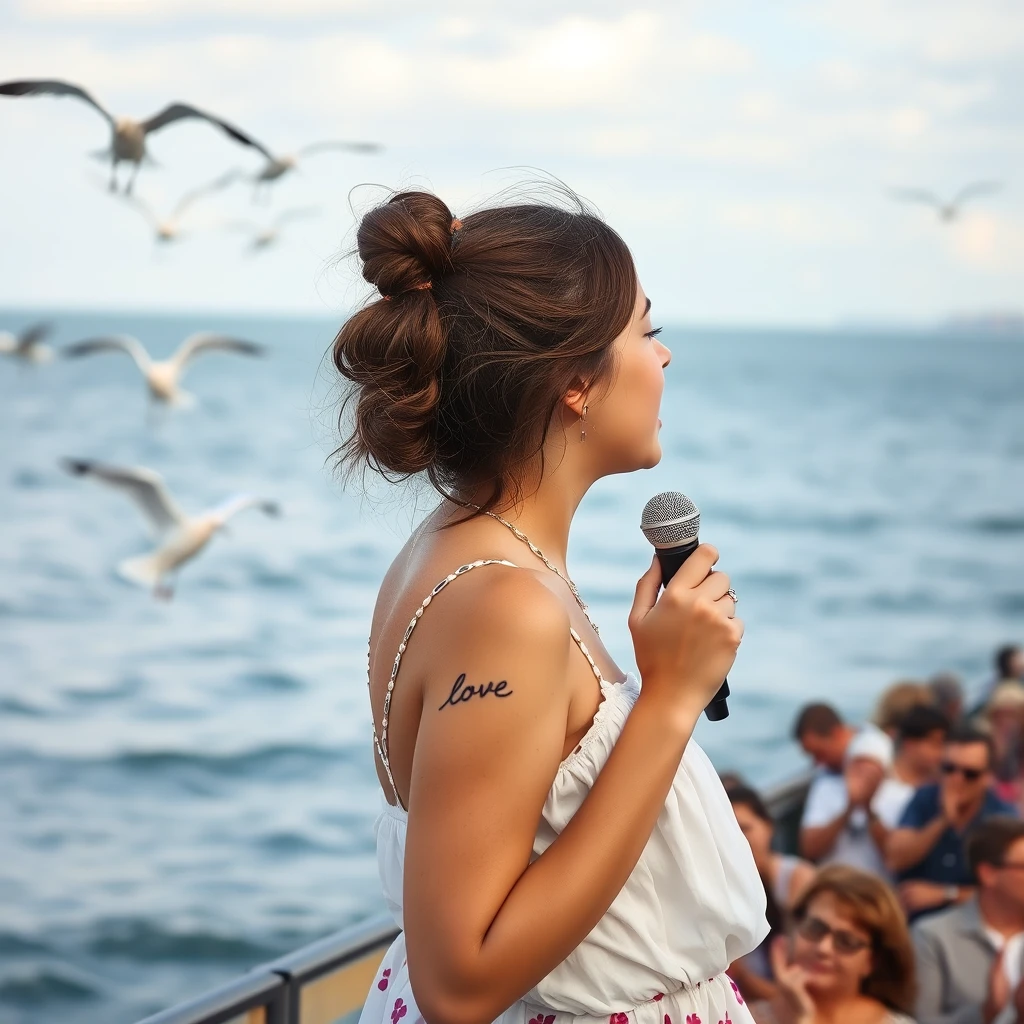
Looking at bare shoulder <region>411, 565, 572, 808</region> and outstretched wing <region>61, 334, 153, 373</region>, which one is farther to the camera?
outstretched wing <region>61, 334, 153, 373</region>

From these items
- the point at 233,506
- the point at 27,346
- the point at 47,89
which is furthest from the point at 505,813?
the point at 27,346

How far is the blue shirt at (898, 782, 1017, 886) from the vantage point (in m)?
3.74

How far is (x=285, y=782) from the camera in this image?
22.6 m

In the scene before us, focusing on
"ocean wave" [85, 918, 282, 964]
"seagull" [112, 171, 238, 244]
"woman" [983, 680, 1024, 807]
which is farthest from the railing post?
"ocean wave" [85, 918, 282, 964]

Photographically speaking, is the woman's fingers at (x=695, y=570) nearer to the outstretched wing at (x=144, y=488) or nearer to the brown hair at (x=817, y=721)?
the brown hair at (x=817, y=721)

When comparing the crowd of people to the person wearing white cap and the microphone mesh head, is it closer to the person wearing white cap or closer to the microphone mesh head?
the person wearing white cap

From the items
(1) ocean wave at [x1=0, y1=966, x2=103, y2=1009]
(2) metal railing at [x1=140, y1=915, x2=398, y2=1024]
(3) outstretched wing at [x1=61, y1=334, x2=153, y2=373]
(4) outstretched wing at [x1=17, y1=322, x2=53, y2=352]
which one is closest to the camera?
(2) metal railing at [x1=140, y1=915, x2=398, y2=1024]

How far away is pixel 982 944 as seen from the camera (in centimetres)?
311

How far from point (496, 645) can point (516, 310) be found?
320 millimetres

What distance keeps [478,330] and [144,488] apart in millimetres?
4936

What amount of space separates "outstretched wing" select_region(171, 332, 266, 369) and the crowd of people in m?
2.93

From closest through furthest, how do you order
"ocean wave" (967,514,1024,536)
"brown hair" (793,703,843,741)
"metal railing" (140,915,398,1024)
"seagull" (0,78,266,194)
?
"metal railing" (140,915,398,1024) → "seagull" (0,78,266,194) → "brown hair" (793,703,843,741) → "ocean wave" (967,514,1024,536)

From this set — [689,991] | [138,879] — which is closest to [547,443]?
[689,991]

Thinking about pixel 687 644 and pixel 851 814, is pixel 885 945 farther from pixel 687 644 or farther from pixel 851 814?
pixel 687 644
